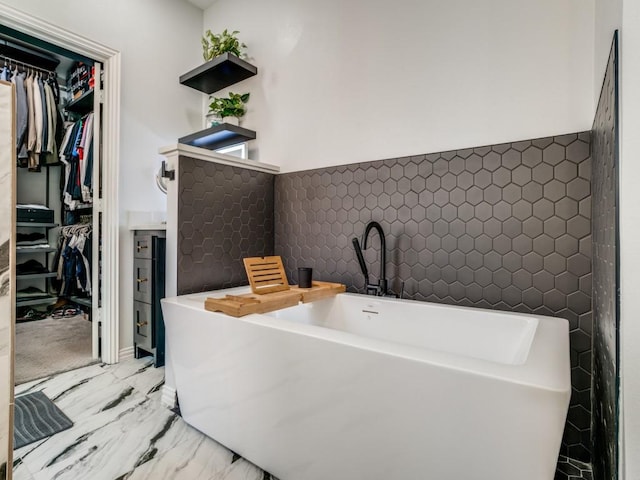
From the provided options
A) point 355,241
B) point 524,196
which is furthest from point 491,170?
point 355,241

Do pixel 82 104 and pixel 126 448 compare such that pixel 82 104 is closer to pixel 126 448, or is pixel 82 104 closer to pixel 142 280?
pixel 142 280

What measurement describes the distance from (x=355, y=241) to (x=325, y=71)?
3.96ft

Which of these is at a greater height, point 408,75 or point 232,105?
point 232,105

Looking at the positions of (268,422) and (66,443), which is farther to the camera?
(66,443)

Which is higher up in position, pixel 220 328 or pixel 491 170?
pixel 491 170

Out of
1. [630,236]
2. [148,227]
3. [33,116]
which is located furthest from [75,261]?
[630,236]

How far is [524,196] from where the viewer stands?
59.9 inches

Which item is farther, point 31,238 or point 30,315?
point 31,238

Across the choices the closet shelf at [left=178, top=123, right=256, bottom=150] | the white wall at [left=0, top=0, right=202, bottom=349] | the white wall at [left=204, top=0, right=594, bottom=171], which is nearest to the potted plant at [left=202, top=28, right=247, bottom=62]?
the white wall at [left=204, top=0, right=594, bottom=171]

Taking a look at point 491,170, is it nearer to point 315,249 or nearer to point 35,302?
point 315,249

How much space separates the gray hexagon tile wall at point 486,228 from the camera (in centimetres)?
140

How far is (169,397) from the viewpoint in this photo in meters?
1.81

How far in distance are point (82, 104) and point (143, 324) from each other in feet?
7.83

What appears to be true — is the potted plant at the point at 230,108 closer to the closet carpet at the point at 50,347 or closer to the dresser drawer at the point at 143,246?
the dresser drawer at the point at 143,246
